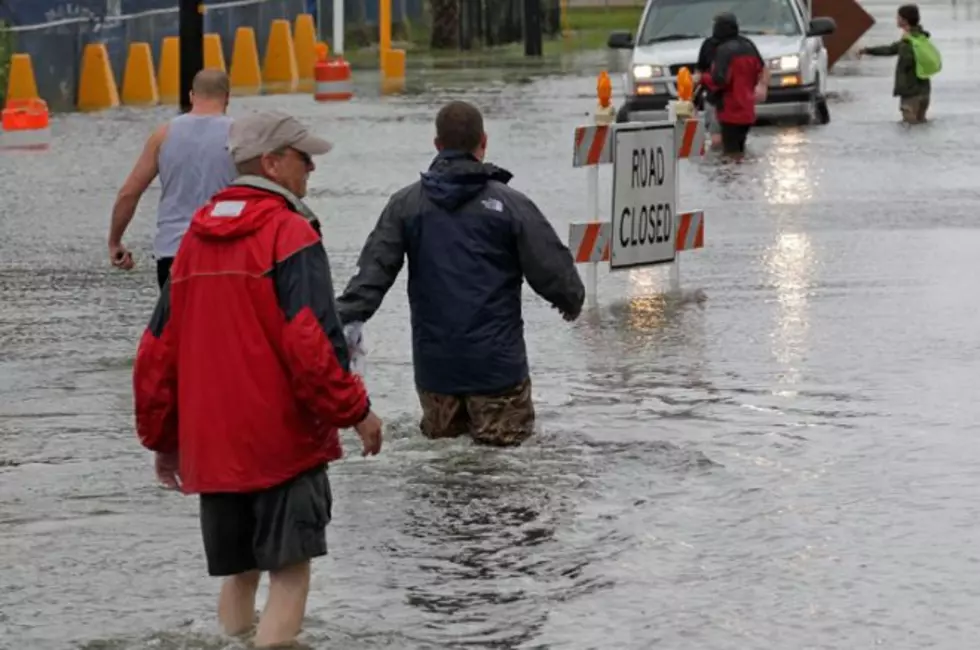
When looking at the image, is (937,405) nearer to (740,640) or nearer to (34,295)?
(740,640)

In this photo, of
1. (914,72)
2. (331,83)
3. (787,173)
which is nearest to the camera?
(787,173)

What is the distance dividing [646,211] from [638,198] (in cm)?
16

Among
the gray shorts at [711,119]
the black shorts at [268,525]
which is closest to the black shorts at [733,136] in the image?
the gray shorts at [711,119]

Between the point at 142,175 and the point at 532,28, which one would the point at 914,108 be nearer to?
the point at 142,175

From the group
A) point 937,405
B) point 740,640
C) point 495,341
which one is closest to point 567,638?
point 740,640

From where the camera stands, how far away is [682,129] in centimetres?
1541

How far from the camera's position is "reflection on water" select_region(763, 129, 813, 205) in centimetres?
2053

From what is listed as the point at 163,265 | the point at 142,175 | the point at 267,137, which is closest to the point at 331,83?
the point at 163,265

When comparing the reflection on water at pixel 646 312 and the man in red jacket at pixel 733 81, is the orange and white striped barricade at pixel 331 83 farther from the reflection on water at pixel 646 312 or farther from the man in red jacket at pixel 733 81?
the reflection on water at pixel 646 312

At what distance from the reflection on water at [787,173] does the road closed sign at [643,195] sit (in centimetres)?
494

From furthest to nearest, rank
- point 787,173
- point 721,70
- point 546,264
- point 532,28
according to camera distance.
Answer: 1. point 532,28
2. point 721,70
3. point 787,173
4. point 546,264

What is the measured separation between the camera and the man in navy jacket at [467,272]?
381 inches

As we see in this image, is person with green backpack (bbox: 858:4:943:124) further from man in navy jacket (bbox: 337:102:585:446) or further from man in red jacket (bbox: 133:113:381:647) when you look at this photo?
man in red jacket (bbox: 133:113:381:647)

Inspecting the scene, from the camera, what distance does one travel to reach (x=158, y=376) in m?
6.69
